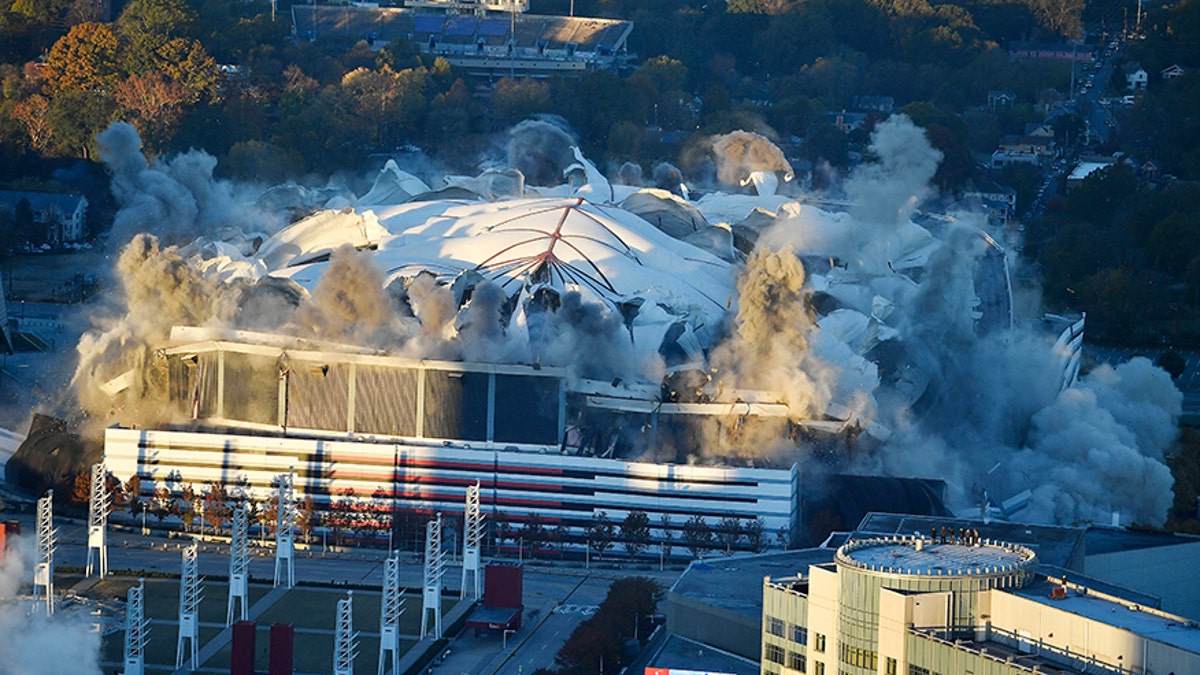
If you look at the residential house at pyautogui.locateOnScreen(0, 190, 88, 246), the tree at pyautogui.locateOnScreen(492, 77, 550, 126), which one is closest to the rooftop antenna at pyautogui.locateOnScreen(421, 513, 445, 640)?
the residential house at pyautogui.locateOnScreen(0, 190, 88, 246)

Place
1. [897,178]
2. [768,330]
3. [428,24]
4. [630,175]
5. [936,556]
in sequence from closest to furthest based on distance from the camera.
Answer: [936,556] < [768,330] < [897,178] < [630,175] < [428,24]

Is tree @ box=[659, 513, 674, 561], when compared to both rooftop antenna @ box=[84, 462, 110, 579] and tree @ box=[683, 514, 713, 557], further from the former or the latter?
rooftop antenna @ box=[84, 462, 110, 579]

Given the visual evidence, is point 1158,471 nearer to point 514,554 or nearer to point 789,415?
point 789,415

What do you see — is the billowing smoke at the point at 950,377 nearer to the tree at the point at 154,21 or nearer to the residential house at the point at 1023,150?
the residential house at the point at 1023,150

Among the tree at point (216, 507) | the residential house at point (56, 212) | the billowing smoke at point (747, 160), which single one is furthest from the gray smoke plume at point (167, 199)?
the billowing smoke at point (747, 160)

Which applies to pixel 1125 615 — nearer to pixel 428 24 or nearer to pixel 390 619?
pixel 390 619

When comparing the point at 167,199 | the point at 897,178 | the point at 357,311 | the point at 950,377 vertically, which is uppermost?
the point at 897,178

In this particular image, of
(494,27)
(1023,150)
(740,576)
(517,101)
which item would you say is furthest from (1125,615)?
(494,27)
